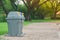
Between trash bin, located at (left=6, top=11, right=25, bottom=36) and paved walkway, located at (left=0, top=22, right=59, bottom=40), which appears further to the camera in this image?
trash bin, located at (left=6, top=11, right=25, bottom=36)

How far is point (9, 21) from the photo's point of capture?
1337cm

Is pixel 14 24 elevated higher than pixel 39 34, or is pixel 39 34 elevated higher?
pixel 14 24

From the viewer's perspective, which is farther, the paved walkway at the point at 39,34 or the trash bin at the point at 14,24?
the trash bin at the point at 14,24

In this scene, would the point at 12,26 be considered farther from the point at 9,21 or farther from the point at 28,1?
the point at 28,1

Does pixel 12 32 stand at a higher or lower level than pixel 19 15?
lower

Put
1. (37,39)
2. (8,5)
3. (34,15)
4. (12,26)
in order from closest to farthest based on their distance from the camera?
(37,39) → (12,26) → (8,5) → (34,15)

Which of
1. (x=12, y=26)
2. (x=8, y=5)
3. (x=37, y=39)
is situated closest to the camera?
(x=37, y=39)

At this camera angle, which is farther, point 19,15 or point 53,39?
point 19,15

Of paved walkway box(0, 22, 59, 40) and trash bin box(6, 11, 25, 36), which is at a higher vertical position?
trash bin box(6, 11, 25, 36)

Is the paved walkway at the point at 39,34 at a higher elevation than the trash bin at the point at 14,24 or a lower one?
lower

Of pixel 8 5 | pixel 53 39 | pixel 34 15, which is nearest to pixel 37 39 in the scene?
pixel 53 39

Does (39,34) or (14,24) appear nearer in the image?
(14,24)

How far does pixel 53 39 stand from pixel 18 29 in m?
2.42

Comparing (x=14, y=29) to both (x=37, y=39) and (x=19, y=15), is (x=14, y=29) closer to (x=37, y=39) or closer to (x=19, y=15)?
(x=19, y=15)
